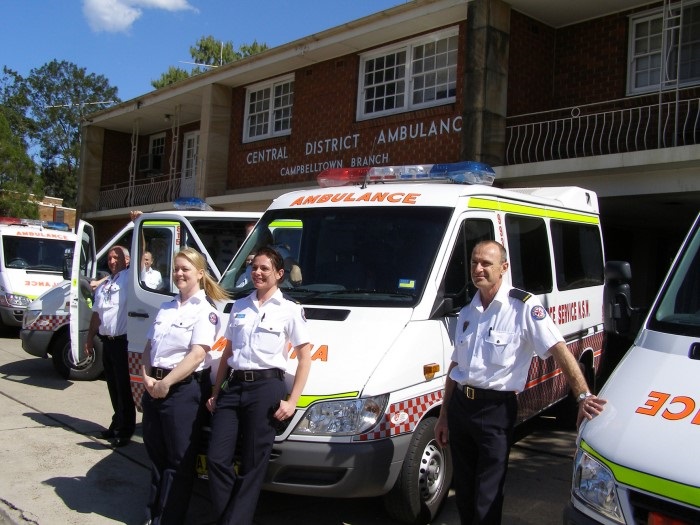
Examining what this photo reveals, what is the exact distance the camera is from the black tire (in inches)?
365

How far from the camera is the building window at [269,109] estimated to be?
15812 mm

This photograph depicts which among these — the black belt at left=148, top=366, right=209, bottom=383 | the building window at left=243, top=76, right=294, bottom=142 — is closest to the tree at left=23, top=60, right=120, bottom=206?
the building window at left=243, top=76, right=294, bottom=142

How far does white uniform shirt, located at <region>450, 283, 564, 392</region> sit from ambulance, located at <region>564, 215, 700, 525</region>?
425 mm

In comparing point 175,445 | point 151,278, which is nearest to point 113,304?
point 151,278

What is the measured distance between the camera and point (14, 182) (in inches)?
984

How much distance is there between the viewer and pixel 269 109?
639 inches

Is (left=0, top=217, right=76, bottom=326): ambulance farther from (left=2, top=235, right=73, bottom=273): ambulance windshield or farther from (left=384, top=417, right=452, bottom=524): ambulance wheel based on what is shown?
(left=384, top=417, right=452, bottom=524): ambulance wheel

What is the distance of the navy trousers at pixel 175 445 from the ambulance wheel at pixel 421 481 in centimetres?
119

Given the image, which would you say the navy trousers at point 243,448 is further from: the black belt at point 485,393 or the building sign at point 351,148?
the building sign at point 351,148

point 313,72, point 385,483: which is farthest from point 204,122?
point 385,483

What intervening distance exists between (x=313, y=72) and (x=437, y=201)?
10772 millimetres

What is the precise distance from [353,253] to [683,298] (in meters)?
2.13

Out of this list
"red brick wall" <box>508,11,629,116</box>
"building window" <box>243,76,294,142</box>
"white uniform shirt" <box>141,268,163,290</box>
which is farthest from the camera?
"building window" <box>243,76,294,142</box>

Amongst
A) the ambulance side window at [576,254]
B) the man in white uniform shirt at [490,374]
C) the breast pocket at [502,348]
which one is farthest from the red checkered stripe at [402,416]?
the ambulance side window at [576,254]
